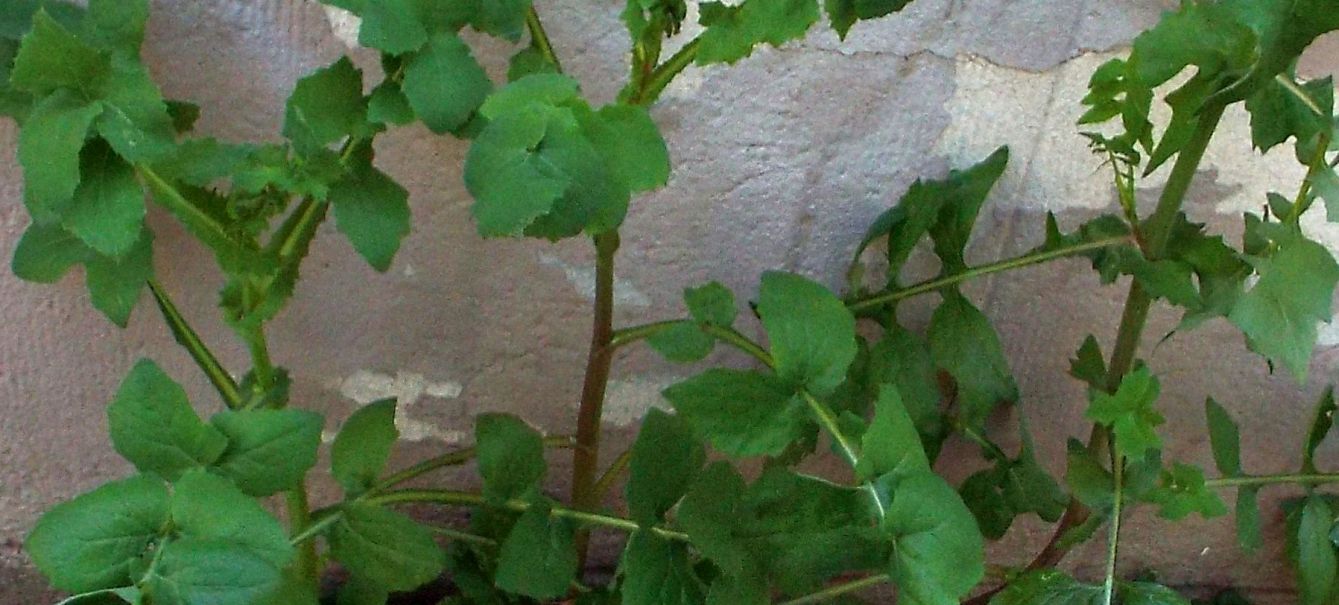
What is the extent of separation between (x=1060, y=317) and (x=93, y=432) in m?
0.85

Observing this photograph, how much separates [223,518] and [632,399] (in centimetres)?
47

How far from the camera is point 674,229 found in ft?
2.88

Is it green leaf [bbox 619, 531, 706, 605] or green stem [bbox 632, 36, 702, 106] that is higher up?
green stem [bbox 632, 36, 702, 106]

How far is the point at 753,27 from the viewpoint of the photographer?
23.1 inches

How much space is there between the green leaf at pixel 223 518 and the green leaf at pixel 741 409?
0.82 feet

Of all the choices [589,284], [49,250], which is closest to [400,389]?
[589,284]

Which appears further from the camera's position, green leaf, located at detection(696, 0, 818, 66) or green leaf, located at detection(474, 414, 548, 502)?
green leaf, located at detection(474, 414, 548, 502)

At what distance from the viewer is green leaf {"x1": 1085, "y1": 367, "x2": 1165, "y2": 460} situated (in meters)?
0.74

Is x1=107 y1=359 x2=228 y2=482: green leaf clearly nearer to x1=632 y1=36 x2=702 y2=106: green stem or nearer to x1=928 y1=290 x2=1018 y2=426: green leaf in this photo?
x1=632 y1=36 x2=702 y2=106: green stem

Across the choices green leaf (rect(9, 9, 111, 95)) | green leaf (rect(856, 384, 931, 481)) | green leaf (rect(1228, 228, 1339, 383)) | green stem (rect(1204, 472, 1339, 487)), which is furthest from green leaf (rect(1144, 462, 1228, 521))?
green leaf (rect(9, 9, 111, 95))

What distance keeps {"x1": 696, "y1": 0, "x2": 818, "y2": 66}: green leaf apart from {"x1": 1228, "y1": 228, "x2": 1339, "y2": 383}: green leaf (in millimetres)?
331

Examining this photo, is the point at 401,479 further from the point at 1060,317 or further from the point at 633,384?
the point at 1060,317

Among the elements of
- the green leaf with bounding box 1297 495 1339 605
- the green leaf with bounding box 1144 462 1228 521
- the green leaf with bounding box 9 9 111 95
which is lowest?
the green leaf with bounding box 1297 495 1339 605

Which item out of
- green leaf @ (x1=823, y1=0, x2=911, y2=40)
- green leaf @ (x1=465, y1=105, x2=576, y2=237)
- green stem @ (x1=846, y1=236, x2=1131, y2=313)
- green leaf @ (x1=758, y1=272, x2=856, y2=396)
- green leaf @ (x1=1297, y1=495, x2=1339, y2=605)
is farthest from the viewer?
green leaf @ (x1=1297, y1=495, x2=1339, y2=605)
